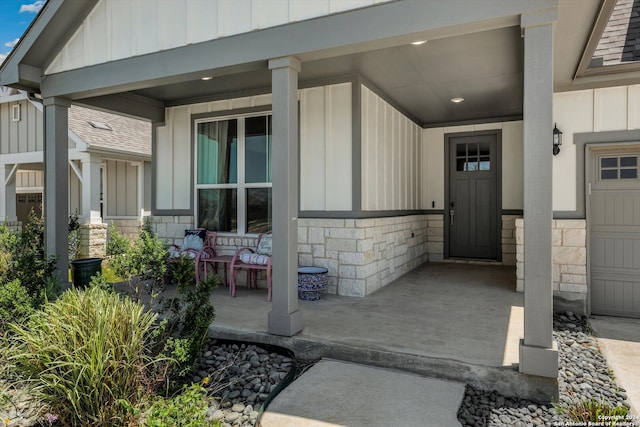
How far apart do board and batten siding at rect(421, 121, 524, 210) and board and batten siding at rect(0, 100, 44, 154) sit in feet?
28.7

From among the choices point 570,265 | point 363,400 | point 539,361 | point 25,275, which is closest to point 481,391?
point 539,361

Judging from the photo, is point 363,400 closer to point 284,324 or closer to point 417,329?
point 284,324

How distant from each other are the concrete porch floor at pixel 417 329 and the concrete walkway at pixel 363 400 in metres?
0.16

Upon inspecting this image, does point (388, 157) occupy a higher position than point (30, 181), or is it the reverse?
point (30, 181)

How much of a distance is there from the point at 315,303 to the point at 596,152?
365 centimetres

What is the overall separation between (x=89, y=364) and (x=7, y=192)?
33.2ft

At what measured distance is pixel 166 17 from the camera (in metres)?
4.12

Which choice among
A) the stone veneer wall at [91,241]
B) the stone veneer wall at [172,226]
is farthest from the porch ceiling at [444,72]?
the stone veneer wall at [91,241]

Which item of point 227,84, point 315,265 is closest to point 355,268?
point 315,265

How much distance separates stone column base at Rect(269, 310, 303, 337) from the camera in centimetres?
348

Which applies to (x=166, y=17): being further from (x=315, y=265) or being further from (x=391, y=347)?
(x=391, y=347)

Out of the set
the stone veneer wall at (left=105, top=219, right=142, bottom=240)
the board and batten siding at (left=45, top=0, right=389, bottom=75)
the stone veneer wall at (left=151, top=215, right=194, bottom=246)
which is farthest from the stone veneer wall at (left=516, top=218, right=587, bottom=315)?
the stone veneer wall at (left=105, top=219, right=142, bottom=240)

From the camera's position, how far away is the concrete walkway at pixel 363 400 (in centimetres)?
237

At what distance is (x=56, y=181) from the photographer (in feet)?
15.8
